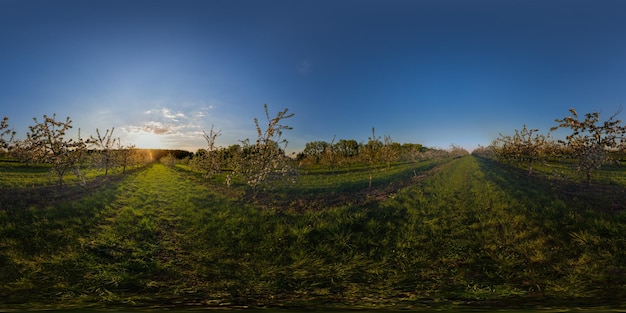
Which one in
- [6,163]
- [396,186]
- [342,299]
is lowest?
[342,299]

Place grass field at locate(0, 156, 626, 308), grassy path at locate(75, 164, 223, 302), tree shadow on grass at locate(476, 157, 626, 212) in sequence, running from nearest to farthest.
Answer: grass field at locate(0, 156, 626, 308) < grassy path at locate(75, 164, 223, 302) < tree shadow on grass at locate(476, 157, 626, 212)

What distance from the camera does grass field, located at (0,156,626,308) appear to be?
7137mm

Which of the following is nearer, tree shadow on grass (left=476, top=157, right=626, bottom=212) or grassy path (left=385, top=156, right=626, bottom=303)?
grassy path (left=385, top=156, right=626, bottom=303)

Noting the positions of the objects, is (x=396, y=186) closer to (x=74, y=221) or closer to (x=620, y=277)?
(x=620, y=277)

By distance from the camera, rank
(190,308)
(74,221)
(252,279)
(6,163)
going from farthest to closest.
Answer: (6,163)
(74,221)
(252,279)
(190,308)

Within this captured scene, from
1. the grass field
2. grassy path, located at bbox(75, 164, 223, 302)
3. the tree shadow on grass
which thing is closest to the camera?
the grass field

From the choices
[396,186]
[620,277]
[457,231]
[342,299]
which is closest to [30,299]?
[342,299]

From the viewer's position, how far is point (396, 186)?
20531 millimetres

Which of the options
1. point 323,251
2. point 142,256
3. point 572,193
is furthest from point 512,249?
point 142,256

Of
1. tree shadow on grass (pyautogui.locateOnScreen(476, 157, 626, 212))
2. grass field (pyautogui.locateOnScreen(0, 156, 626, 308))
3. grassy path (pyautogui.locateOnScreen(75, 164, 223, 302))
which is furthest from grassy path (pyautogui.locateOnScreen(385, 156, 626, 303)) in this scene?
grassy path (pyautogui.locateOnScreen(75, 164, 223, 302))

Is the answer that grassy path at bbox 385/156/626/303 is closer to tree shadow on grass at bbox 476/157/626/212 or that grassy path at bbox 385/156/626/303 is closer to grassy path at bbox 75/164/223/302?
tree shadow on grass at bbox 476/157/626/212

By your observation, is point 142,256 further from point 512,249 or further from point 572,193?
point 572,193

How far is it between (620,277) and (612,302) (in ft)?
7.07

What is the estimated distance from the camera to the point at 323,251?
33.1 feet
